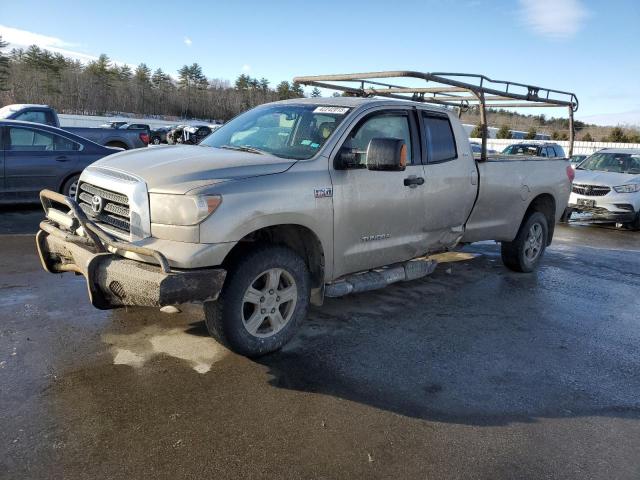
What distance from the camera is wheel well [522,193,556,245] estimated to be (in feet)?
23.0

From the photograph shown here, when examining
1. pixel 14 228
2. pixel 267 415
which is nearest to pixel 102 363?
pixel 267 415

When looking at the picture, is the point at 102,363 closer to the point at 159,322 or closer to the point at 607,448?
the point at 159,322

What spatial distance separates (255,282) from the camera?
3918mm

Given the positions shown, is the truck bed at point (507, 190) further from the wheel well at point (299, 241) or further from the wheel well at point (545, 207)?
the wheel well at point (299, 241)

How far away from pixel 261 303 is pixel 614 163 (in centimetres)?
1183

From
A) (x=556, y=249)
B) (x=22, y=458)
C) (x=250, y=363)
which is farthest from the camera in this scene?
(x=556, y=249)

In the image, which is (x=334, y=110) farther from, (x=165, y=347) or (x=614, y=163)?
(x=614, y=163)

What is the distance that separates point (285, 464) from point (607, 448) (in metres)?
1.90

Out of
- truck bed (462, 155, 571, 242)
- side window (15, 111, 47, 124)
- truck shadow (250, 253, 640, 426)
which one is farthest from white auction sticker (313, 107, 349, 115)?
side window (15, 111, 47, 124)

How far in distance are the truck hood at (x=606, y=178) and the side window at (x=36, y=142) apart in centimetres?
1060

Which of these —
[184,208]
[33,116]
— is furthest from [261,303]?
[33,116]

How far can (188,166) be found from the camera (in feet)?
12.3

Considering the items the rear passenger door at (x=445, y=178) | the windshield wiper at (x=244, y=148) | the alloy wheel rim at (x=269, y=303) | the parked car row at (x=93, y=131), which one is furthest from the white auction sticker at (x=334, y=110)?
the parked car row at (x=93, y=131)

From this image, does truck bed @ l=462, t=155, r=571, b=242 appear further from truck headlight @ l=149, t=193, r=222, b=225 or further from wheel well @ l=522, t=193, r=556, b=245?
truck headlight @ l=149, t=193, r=222, b=225
